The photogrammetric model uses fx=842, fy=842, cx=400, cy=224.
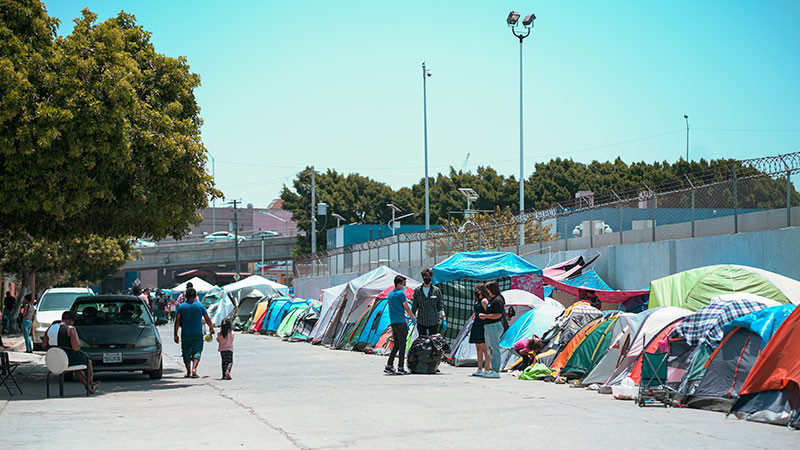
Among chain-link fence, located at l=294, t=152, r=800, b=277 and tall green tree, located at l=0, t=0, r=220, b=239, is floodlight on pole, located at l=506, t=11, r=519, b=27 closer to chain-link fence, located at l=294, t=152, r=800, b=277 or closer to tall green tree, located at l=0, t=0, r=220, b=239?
chain-link fence, located at l=294, t=152, r=800, b=277

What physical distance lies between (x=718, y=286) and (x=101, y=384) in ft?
37.6

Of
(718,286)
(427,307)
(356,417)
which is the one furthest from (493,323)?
(356,417)

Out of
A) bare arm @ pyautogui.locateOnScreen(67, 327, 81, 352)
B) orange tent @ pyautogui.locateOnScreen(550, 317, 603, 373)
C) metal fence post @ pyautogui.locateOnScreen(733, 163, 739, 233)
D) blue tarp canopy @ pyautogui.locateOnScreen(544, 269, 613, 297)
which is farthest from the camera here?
blue tarp canopy @ pyautogui.locateOnScreen(544, 269, 613, 297)

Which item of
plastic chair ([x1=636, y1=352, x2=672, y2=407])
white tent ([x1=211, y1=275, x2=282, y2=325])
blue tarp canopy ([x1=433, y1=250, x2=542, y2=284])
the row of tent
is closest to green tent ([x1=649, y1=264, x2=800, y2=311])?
the row of tent

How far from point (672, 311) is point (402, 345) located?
548 centimetres

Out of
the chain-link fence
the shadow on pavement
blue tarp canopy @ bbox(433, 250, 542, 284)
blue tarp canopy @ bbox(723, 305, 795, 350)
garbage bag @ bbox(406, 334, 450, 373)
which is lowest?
the shadow on pavement

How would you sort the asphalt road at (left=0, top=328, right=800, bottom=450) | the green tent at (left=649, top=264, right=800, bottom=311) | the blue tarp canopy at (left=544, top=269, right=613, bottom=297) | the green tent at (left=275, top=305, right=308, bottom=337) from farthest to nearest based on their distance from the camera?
the green tent at (left=275, top=305, right=308, bottom=337), the blue tarp canopy at (left=544, top=269, right=613, bottom=297), the green tent at (left=649, top=264, right=800, bottom=311), the asphalt road at (left=0, top=328, right=800, bottom=450)

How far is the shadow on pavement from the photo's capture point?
44.1 ft

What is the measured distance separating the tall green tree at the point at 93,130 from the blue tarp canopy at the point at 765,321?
9646 mm

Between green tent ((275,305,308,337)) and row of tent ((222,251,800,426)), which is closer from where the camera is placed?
row of tent ((222,251,800,426))

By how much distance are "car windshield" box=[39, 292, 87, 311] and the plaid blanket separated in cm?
1953

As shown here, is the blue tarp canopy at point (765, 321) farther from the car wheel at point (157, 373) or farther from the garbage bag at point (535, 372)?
the car wheel at point (157, 373)

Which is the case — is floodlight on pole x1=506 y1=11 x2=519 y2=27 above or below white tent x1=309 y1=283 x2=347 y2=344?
above

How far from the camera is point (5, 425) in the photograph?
994 centimetres
